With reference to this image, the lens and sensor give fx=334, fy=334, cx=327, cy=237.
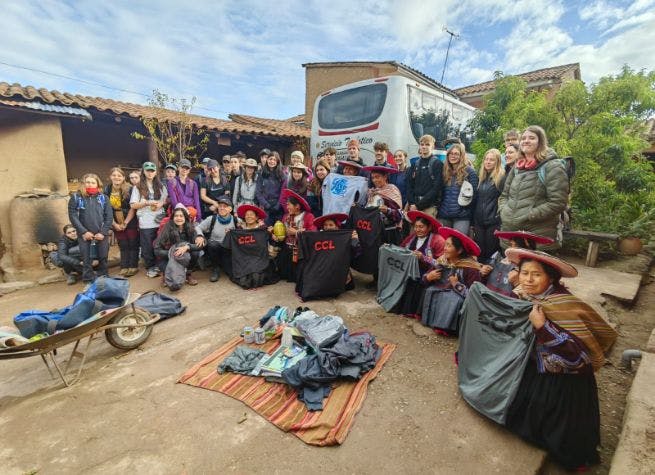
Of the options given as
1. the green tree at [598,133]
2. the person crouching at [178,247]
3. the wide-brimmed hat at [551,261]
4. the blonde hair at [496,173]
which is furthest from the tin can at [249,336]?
the green tree at [598,133]

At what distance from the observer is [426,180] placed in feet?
14.8

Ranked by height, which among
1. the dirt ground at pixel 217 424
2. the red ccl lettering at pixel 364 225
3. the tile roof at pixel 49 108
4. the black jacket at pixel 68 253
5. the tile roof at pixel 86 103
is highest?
the tile roof at pixel 86 103

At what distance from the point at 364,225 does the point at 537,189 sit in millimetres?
2093

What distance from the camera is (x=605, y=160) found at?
588 cm

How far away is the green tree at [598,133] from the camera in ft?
18.4

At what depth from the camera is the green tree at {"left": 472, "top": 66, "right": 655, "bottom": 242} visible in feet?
18.4

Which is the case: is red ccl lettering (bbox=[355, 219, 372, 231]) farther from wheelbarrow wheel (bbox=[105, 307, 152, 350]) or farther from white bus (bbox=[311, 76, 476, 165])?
wheelbarrow wheel (bbox=[105, 307, 152, 350])

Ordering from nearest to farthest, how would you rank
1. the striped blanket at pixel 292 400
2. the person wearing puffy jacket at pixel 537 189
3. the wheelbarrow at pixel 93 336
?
the striped blanket at pixel 292 400, the wheelbarrow at pixel 93 336, the person wearing puffy jacket at pixel 537 189

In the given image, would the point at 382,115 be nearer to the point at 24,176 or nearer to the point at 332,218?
the point at 332,218

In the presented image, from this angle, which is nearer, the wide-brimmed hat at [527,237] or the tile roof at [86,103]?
the wide-brimmed hat at [527,237]

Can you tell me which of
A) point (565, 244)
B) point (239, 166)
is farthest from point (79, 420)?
point (565, 244)

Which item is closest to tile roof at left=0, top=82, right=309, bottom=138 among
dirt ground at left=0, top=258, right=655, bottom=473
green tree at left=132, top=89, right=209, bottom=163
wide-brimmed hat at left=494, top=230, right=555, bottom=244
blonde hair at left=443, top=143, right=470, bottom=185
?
green tree at left=132, top=89, right=209, bottom=163

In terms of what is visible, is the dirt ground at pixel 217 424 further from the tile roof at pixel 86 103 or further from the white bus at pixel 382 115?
the tile roof at pixel 86 103

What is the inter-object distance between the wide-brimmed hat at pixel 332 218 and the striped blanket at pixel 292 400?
2.07m
